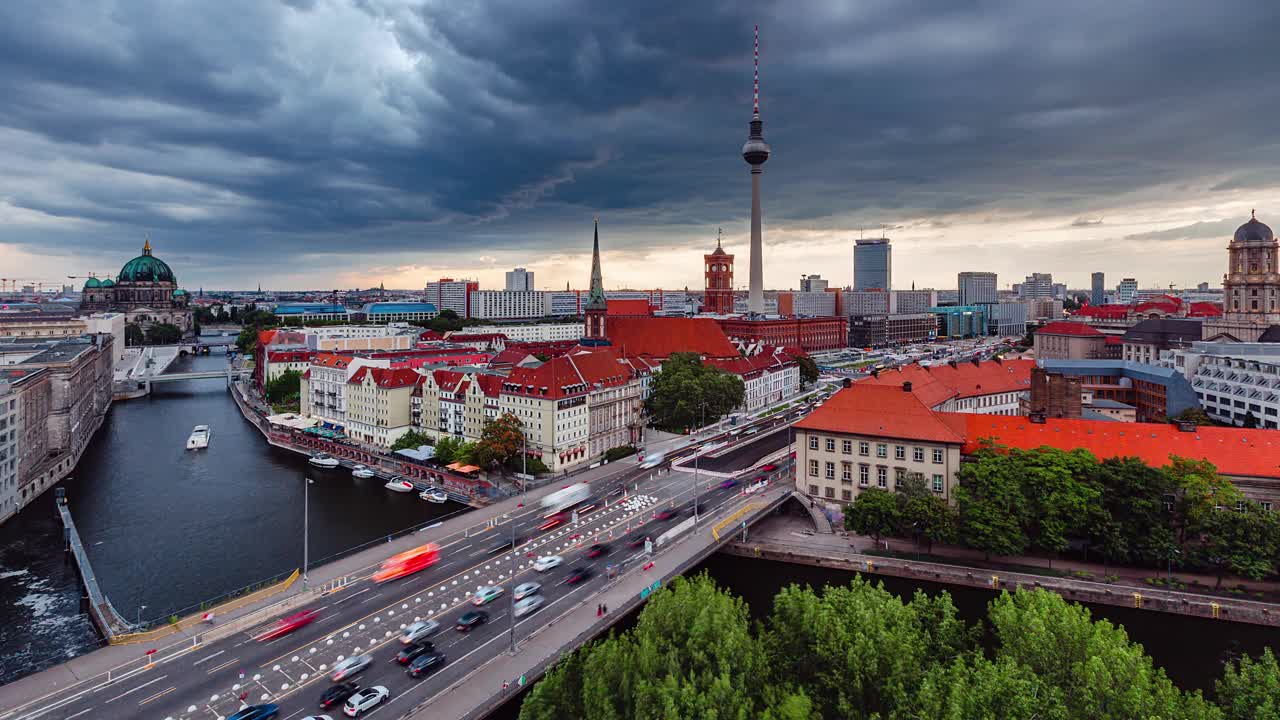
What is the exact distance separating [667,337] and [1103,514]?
244 feet

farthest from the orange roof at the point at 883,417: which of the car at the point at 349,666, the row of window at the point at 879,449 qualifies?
the car at the point at 349,666

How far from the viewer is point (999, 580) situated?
37656 mm

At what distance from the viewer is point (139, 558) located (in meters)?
45.2

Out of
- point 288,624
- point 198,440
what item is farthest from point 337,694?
point 198,440

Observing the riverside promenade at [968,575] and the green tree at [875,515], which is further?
the green tree at [875,515]

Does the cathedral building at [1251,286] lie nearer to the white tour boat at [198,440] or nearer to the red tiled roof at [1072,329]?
Answer: the red tiled roof at [1072,329]

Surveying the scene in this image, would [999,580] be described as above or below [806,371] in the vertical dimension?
below

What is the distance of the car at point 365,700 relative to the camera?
79.6 ft

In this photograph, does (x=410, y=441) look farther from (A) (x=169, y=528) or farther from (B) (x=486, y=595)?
(B) (x=486, y=595)

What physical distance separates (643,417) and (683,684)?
192ft

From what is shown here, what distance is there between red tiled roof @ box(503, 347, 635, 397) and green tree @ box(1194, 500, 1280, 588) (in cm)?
4628

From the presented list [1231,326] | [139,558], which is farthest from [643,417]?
[1231,326]

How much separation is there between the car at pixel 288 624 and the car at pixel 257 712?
601cm

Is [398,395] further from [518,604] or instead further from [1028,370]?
[1028,370]
